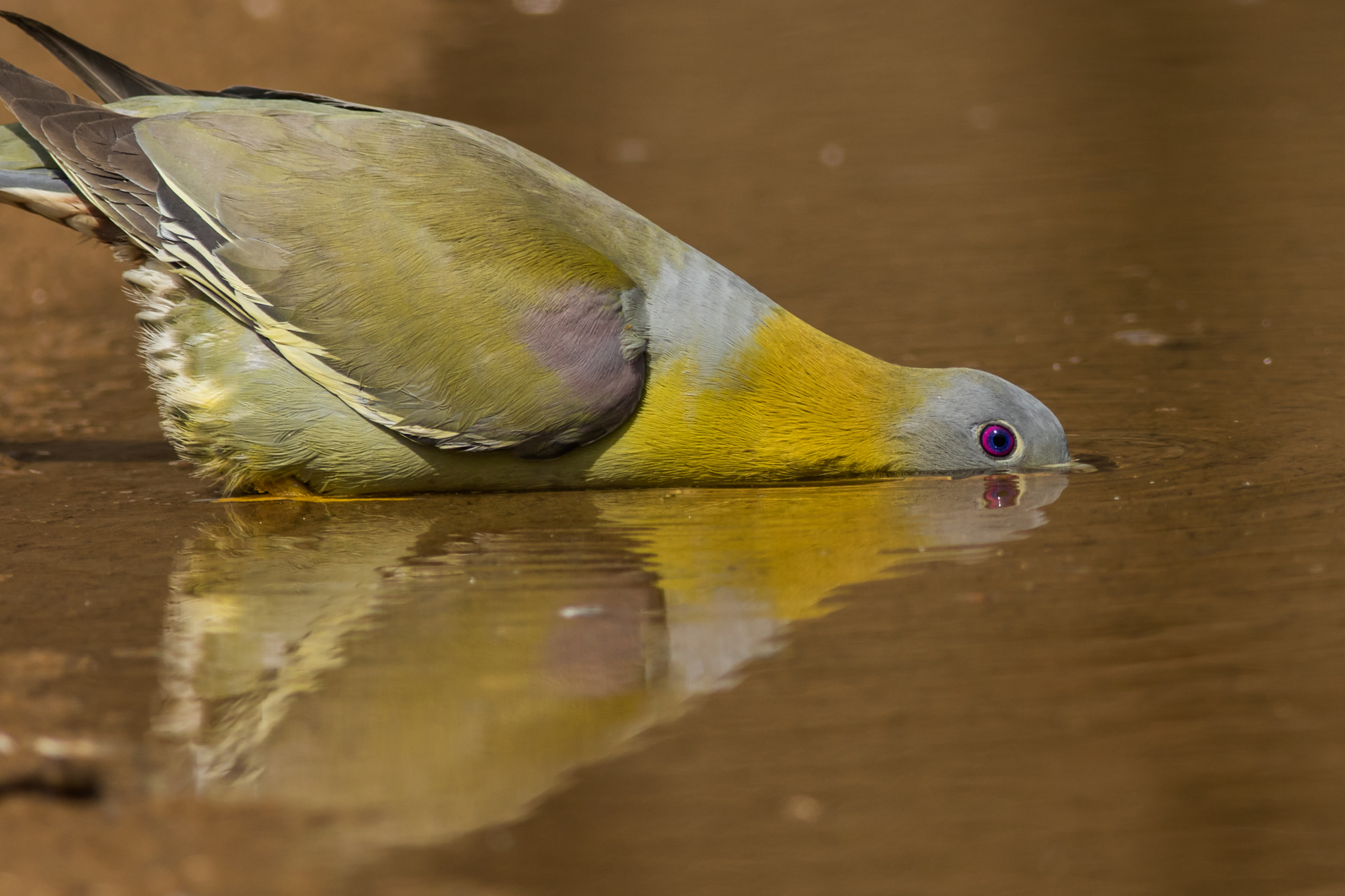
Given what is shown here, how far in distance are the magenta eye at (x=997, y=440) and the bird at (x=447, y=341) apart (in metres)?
0.01

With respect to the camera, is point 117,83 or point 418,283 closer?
point 418,283

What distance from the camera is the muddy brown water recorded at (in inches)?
99.0

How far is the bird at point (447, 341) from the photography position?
13.6ft

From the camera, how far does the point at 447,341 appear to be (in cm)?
414

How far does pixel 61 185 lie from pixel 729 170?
14.3 ft

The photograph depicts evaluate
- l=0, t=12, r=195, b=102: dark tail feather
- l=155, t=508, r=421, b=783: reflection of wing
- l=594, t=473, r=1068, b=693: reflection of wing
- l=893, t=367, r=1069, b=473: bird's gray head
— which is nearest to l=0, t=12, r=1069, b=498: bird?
l=893, t=367, r=1069, b=473: bird's gray head

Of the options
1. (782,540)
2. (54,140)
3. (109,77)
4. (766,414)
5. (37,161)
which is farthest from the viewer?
(109,77)

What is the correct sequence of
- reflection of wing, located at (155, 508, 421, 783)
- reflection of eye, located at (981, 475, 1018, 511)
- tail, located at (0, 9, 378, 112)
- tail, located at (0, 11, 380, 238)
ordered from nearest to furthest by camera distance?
reflection of wing, located at (155, 508, 421, 783) < reflection of eye, located at (981, 475, 1018, 511) < tail, located at (0, 11, 380, 238) < tail, located at (0, 9, 378, 112)

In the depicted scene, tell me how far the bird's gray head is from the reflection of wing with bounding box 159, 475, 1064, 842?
9 centimetres

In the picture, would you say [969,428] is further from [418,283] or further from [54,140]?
[54,140]

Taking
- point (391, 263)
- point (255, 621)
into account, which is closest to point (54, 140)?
point (391, 263)

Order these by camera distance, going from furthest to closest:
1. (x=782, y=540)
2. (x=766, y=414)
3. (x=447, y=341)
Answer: (x=766, y=414) → (x=447, y=341) → (x=782, y=540)

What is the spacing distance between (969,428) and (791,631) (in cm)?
132

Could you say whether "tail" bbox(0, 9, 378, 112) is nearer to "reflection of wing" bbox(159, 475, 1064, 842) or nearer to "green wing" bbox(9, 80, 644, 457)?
"green wing" bbox(9, 80, 644, 457)
